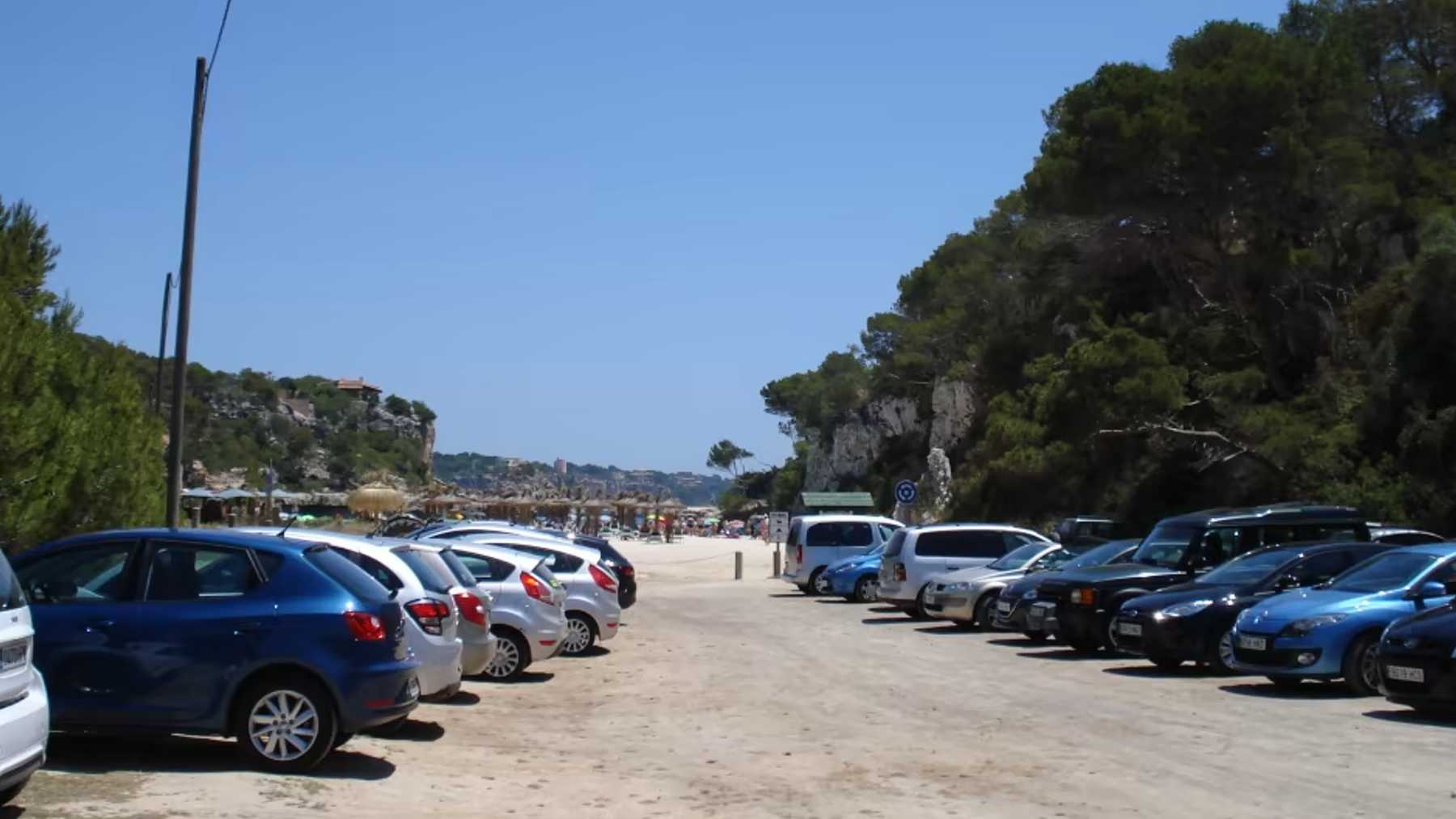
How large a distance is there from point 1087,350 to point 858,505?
15204 millimetres

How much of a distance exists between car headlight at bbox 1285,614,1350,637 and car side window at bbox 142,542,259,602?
33.3ft

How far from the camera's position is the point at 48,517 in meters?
17.4

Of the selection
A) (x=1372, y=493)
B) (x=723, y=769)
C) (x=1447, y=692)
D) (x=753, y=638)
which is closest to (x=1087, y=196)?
(x=1372, y=493)

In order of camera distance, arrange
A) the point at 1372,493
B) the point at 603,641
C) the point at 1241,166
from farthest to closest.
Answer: the point at 1241,166, the point at 1372,493, the point at 603,641

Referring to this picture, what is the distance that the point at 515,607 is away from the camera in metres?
15.8

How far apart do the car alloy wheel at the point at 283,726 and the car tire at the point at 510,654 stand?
6.32m

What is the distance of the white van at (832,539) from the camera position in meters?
34.5

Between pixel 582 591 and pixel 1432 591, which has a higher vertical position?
pixel 1432 591

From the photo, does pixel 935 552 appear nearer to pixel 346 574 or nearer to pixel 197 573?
pixel 346 574

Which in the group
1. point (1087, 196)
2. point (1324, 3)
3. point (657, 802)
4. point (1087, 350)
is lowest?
point (657, 802)

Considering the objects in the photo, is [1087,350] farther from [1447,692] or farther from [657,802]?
[657,802]

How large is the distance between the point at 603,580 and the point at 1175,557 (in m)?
7.60

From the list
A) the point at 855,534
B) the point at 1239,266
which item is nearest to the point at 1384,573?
the point at 855,534

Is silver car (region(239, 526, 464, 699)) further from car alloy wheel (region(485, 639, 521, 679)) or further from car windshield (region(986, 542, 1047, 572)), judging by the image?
car windshield (region(986, 542, 1047, 572))
